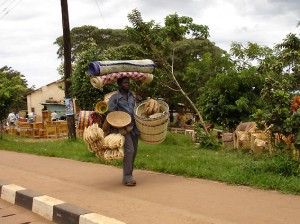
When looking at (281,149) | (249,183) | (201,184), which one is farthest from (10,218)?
(281,149)

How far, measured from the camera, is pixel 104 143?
20.4ft

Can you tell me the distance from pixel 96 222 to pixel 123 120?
223 centimetres

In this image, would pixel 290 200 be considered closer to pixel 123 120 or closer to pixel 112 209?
pixel 112 209

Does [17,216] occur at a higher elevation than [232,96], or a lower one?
lower

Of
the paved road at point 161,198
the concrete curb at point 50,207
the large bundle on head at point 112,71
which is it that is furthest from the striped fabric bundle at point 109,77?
the concrete curb at point 50,207

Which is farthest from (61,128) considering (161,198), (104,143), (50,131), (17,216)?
(161,198)

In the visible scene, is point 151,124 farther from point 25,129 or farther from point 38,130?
point 25,129

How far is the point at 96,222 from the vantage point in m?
4.55

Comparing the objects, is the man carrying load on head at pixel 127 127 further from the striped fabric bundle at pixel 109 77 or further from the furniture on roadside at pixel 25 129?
the furniture on roadside at pixel 25 129

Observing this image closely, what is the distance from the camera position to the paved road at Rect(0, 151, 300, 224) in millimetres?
4594

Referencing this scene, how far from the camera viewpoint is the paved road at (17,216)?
5.39 meters

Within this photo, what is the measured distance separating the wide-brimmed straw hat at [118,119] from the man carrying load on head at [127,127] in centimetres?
11

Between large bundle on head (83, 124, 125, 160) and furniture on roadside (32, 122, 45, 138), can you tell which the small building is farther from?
large bundle on head (83, 124, 125, 160)

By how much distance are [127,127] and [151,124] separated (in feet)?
1.28
